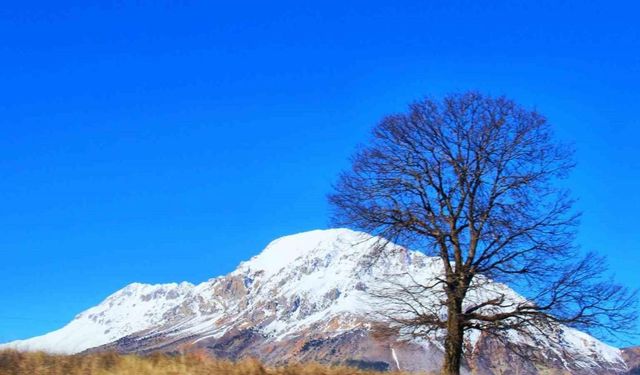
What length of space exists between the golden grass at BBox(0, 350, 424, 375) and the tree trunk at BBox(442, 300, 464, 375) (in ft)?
22.1

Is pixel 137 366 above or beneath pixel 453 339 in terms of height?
beneath

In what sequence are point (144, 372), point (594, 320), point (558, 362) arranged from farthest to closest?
point (558, 362)
point (594, 320)
point (144, 372)

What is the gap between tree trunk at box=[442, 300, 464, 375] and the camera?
22.2 m

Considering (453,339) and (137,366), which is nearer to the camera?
(137,366)

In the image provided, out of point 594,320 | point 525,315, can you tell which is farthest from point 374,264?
point 594,320

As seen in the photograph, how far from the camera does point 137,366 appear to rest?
1502cm

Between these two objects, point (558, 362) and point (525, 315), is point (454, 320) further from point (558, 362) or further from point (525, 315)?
point (558, 362)

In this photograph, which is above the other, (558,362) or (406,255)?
(406,255)

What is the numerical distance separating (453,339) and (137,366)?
10.4 m

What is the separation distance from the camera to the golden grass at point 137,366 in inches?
583

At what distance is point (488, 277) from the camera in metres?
22.7

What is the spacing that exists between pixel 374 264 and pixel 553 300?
17.6ft

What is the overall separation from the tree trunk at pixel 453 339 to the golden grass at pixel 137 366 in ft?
22.1

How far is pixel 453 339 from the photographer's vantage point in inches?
884
